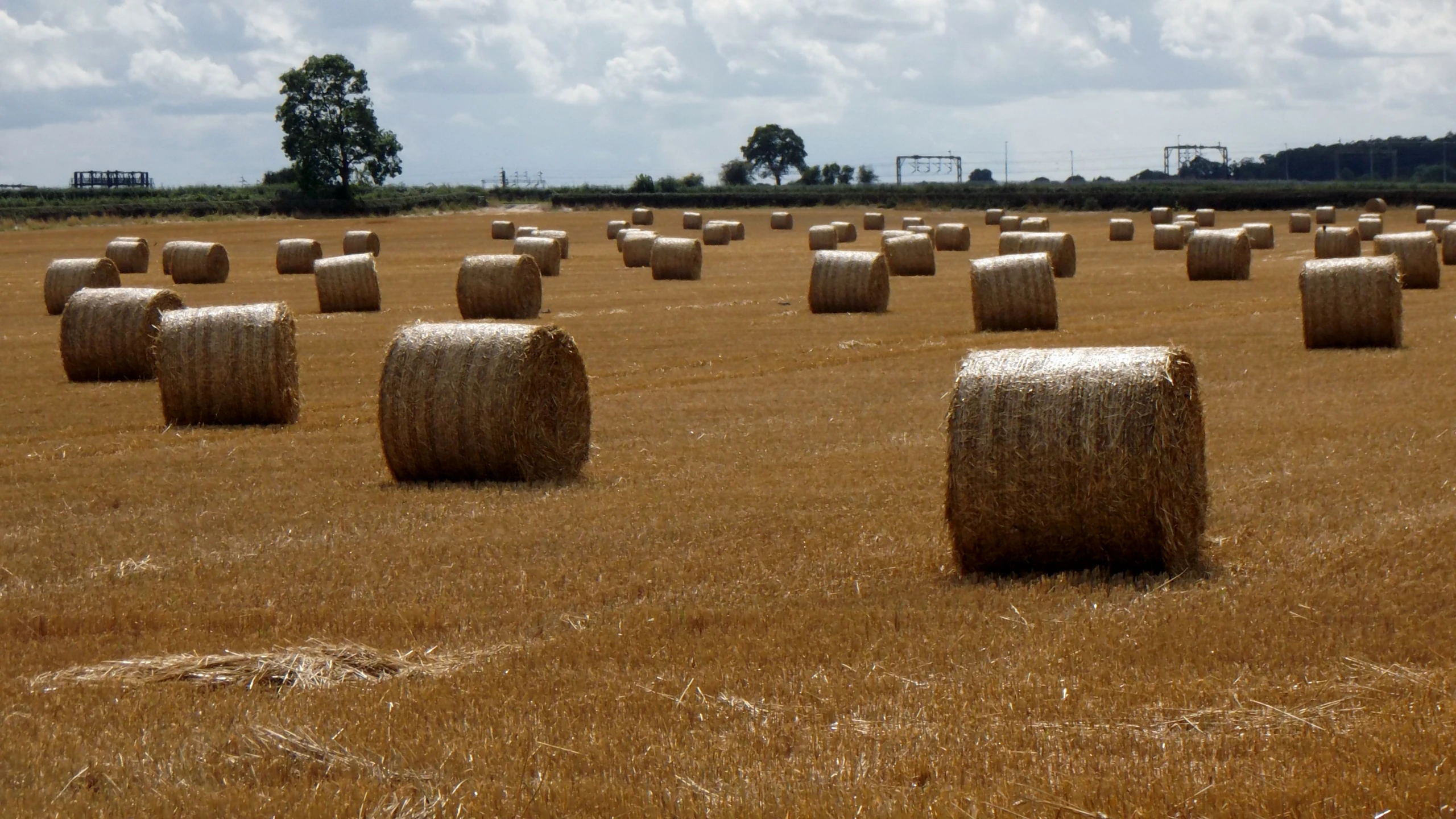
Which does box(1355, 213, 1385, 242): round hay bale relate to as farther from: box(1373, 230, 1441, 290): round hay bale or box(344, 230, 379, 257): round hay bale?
box(344, 230, 379, 257): round hay bale

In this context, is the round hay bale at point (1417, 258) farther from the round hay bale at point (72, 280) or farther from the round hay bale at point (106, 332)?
the round hay bale at point (72, 280)

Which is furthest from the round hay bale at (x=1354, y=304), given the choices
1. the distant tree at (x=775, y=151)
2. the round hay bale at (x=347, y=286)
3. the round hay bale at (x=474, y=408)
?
the distant tree at (x=775, y=151)

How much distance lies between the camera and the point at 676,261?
39250mm

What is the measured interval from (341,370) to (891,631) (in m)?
14.4

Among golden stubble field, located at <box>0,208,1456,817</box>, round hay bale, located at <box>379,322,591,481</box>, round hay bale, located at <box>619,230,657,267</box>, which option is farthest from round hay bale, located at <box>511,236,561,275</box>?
round hay bale, located at <box>379,322,591,481</box>

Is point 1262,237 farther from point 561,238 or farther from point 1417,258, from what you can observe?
point 561,238

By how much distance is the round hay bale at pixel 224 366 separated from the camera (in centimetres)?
1614

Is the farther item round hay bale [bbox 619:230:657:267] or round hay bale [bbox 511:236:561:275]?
round hay bale [bbox 619:230:657:267]

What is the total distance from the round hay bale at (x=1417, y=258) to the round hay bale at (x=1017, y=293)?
10139 millimetres

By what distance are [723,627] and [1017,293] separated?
1722 cm

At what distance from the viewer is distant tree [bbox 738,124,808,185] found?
154m

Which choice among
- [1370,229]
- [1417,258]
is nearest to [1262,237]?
[1370,229]

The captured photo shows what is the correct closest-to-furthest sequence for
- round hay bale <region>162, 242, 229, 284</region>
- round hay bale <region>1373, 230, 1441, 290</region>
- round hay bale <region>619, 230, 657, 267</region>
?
round hay bale <region>1373, 230, 1441, 290</region>, round hay bale <region>162, 242, 229, 284</region>, round hay bale <region>619, 230, 657, 267</region>

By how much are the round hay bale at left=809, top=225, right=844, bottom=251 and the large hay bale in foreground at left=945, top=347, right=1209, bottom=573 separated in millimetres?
42716
